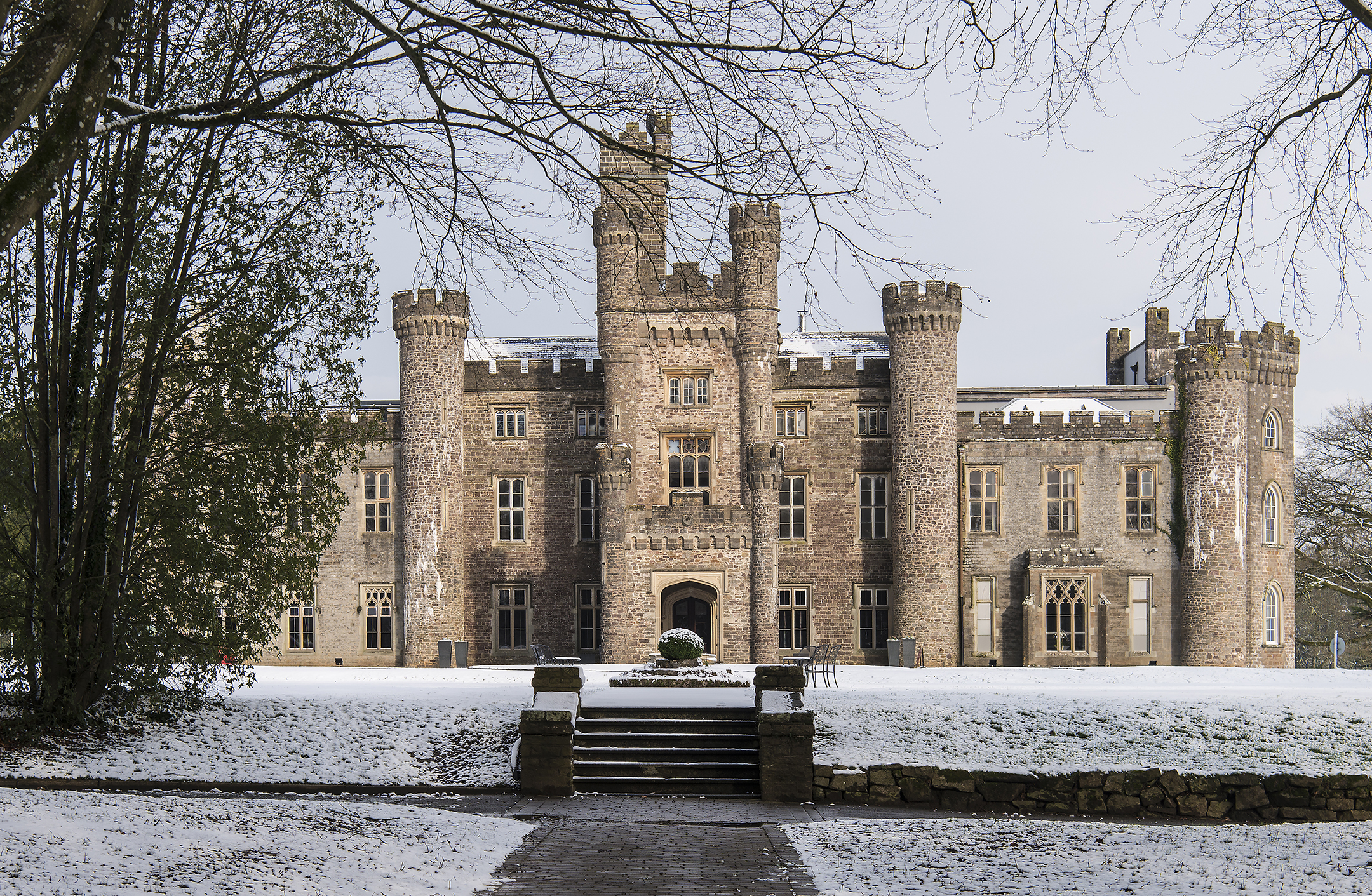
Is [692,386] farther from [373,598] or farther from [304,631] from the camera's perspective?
[304,631]

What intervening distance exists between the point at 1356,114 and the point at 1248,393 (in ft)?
78.8

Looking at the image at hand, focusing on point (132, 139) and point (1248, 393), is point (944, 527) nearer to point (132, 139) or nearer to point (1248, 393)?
point (1248, 393)

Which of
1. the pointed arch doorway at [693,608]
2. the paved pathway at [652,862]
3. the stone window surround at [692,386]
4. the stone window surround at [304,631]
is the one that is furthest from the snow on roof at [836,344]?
the paved pathway at [652,862]

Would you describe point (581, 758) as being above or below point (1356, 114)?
below

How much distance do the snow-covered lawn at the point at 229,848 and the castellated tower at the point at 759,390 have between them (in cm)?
2033

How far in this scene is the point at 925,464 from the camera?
31.4m

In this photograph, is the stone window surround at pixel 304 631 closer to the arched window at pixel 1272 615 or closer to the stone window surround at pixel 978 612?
the stone window surround at pixel 978 612

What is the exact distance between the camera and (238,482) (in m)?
15.1

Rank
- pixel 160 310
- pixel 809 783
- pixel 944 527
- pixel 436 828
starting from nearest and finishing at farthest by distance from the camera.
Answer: pixel 436 828 → pixel 809 783 → pixel 160 310 → pixel 944 527

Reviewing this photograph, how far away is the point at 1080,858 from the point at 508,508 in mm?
24633

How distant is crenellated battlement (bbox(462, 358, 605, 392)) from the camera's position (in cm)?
3272

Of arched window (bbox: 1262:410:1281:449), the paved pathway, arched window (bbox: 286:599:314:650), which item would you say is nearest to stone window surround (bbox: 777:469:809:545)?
arched window (bbox: 1262:410:1281:449)

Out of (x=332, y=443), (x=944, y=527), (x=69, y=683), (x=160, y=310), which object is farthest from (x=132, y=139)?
(x=944, y=527)

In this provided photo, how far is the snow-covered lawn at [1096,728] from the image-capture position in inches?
595
